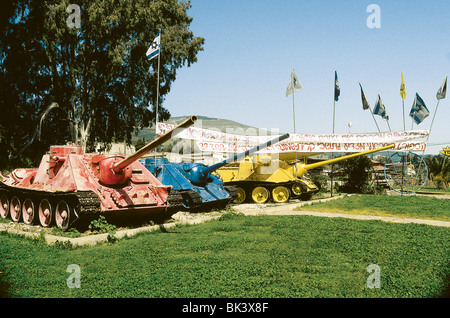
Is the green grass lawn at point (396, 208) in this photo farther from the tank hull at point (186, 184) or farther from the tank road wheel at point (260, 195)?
the tank hull at point (186, 184)

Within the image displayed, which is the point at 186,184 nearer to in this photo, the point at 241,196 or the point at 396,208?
the point at 241,196

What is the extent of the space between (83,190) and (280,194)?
32.8ft

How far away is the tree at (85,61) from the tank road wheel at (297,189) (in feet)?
37.0

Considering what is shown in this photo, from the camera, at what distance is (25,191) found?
10031 millimetres

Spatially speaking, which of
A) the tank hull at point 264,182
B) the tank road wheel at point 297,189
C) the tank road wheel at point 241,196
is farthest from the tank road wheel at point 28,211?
the tank road wheel at point 297,189

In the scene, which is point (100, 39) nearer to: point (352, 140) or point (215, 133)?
point (215, 133)

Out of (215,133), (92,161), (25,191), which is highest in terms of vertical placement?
(215,133)

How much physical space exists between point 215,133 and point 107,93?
11.4 metres

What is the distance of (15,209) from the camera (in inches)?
434

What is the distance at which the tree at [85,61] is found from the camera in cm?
2108

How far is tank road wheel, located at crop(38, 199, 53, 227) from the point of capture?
375 inches

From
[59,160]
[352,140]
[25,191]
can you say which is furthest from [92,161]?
[352,140]

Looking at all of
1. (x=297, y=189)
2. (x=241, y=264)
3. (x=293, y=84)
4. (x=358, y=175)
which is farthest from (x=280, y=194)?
(x=241, y=264)
